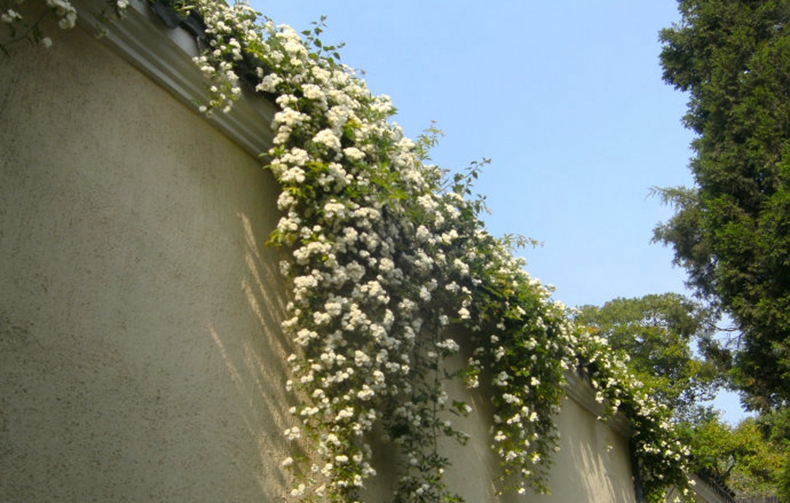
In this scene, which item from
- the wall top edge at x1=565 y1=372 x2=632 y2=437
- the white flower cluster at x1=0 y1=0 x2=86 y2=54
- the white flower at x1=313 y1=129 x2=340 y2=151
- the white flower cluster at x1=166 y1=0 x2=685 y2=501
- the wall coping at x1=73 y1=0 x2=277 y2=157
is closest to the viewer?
the white flower cluster at x1=0 y1=0 x2=86 y2=54

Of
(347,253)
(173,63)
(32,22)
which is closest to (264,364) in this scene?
(347,253)

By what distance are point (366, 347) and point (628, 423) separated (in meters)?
6.69

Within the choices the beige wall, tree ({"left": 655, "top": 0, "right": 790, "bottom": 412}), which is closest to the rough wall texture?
the beige wall

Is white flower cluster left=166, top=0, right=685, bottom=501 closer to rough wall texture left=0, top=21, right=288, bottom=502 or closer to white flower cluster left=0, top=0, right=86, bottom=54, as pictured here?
rough wall texture left=0, top=21, right=288, bottom=502

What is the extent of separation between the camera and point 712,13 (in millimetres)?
10195

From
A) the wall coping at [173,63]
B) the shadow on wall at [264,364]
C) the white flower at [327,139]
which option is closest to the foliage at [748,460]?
the shadow on wall at [264,364]

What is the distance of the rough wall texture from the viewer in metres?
2.13

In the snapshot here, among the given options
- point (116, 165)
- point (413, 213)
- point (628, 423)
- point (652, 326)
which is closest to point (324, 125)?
point (413, 213)

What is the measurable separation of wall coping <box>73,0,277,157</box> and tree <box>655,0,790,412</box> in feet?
22.9

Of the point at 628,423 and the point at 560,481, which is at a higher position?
the point at 628,423

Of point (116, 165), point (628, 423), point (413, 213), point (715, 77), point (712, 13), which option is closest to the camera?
point (116, 165)

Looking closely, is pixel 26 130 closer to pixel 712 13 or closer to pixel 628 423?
pixel 628 423

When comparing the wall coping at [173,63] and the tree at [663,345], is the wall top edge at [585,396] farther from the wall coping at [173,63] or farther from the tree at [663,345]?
the tree at [663,345]

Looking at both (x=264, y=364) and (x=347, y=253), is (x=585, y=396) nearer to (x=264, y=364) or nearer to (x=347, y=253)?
(x=347, y=253)
